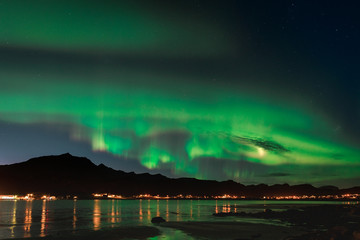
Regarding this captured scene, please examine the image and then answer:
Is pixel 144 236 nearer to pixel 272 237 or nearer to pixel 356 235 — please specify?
pixel 272 237

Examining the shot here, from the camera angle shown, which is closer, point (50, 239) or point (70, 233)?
point (50, 239)

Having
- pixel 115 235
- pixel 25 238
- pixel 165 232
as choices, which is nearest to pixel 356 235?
pixel 165 232

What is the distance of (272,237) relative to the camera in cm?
3941

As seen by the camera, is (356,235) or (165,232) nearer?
(356,235)

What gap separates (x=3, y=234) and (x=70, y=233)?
27.1ft

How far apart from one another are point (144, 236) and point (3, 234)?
712 inches

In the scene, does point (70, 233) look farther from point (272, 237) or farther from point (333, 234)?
point (333, 234)

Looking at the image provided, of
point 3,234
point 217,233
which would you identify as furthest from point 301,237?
point 3,234

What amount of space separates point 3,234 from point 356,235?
4325cm

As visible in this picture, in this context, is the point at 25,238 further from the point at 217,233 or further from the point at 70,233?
the point at 217,233

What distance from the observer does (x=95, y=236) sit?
40.3 metres

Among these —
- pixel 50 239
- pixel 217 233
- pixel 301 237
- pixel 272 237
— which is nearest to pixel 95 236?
pixel 50 239

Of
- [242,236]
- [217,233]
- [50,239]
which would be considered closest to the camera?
[50,239]

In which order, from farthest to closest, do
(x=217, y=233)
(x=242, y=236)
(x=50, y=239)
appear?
1. (x=217, y=233)
2. (x=242, y=236)
3. (x=50, y=239)
